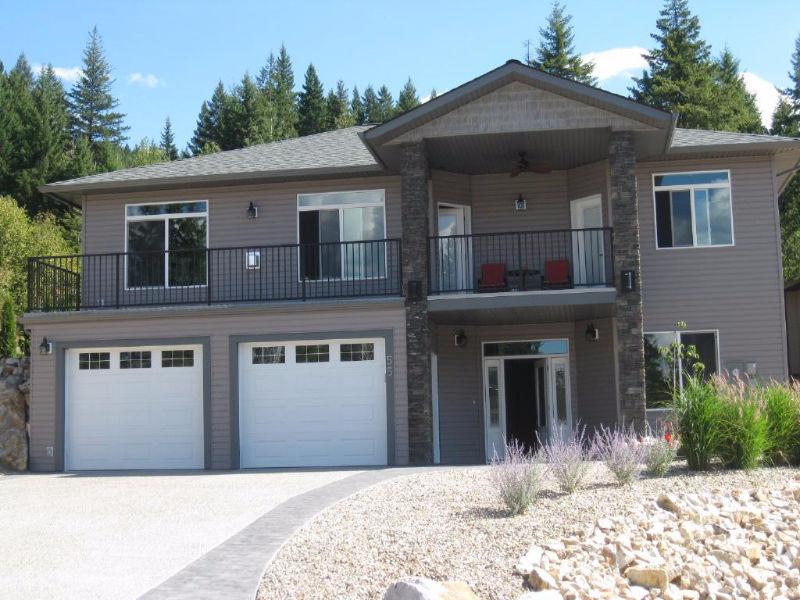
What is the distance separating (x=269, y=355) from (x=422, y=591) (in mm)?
10501

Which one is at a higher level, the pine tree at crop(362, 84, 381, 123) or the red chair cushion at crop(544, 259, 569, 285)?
the pine tree at crop(362, 84, 381, 123)

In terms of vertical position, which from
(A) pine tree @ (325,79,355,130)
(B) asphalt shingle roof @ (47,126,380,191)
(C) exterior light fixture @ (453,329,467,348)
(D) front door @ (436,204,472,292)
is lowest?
(C) exterior light fixture @ (453,329,467,348)

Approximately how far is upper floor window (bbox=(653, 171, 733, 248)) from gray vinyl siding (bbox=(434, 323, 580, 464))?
254 cm

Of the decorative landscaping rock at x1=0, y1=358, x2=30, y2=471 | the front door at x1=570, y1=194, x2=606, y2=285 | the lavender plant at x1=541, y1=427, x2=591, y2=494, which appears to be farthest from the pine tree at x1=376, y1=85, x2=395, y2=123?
the lavender plant at x1=541, y1=427, x2=591, y2=494

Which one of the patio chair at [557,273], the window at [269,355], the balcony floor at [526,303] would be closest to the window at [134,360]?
the window at [269,355]

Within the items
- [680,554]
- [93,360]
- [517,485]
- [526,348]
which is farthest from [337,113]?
[680,554]

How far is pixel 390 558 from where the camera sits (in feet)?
24.6

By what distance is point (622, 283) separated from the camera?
14.9m

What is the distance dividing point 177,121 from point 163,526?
57.2 metres

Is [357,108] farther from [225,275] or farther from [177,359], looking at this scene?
[177,359]

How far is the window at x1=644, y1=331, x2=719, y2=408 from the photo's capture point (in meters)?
16.7

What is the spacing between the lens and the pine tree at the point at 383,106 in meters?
56.1

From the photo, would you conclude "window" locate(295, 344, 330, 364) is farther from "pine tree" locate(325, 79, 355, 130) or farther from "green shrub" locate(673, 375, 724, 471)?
"pine tree" locate(325, 79, 355, 130)

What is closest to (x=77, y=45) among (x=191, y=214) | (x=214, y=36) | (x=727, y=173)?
(x=214, y=36)
